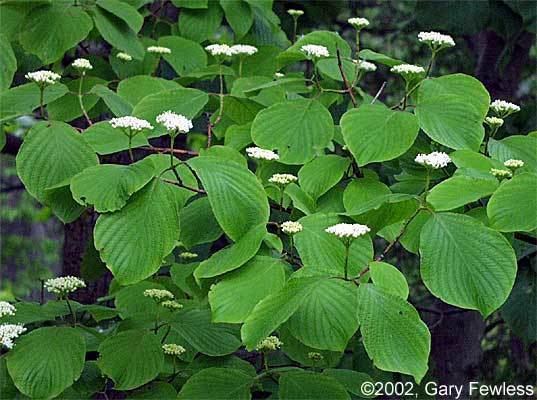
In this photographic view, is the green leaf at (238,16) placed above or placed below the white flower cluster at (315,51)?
below

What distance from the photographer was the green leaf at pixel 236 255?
1031mm

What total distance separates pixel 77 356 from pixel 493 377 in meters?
1.97

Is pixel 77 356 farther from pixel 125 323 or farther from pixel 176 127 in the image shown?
pixel 176 127

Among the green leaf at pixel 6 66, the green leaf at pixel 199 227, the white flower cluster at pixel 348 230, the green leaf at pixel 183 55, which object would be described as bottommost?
the green leaf at pixel 183 55

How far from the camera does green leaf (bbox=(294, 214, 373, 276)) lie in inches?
40.9

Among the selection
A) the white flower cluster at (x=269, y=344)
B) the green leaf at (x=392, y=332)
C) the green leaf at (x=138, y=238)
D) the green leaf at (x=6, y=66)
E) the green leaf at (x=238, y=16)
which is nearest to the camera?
the green leaf at (x=392, y=332)

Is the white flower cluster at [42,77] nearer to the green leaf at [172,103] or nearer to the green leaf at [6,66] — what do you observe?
the green leaf at [172,103]

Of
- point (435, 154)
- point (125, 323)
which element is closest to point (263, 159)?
point (435, 154)

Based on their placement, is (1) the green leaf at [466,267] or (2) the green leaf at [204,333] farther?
(2) the green leaf at [204,333]

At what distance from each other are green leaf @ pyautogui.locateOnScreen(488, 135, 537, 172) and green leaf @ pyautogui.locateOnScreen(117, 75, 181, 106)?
0.61 m

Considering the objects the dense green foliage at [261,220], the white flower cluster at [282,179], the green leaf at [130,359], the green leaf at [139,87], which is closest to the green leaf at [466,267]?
the dense green foliage at [261,220]

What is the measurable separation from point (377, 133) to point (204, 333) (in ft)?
1.37

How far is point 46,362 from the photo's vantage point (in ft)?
3.89

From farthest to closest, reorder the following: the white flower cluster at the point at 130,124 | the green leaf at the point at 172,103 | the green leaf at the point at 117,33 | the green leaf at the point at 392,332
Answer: the green leaf at the point at 117,33
the green leaf at the point at 172,103
the white flower cluster at the point at 130,124
the green leaf at the point at 392,332
